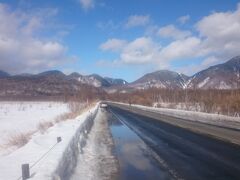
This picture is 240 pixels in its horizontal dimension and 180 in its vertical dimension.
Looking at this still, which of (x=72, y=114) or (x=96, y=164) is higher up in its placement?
(x=72, y=114)

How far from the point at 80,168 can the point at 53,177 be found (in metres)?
3.66

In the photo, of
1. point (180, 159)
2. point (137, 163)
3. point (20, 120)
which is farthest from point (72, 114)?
point (180, 159)

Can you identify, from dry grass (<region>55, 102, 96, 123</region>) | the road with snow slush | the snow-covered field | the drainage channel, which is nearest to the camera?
the road with snow slush

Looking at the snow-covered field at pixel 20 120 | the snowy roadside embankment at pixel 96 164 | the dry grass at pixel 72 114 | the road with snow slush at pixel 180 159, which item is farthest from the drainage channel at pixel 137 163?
the dry grass at pixel 72 114

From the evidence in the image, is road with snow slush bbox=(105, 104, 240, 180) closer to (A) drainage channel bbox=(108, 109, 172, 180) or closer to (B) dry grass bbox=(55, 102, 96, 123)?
(A) drainage channel bbox=(108, 109, 172, 180)

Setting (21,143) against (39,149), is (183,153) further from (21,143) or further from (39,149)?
(21,143)

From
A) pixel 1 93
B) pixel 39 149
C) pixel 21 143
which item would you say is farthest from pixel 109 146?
pixel 1 93

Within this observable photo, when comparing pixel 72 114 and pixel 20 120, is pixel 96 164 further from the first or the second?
pixel 20 120

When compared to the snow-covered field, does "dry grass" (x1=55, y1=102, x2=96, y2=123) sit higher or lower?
higher

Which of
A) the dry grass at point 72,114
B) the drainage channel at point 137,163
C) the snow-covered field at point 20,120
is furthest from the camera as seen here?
the dry grass at point 72,114

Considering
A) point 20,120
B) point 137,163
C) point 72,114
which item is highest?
point 72,114

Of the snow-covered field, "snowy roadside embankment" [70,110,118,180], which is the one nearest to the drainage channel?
"snowy roadside embankment" [70,110,118,180]

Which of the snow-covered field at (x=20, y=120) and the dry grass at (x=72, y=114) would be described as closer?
the snow-covered field at (x=20, y=120)

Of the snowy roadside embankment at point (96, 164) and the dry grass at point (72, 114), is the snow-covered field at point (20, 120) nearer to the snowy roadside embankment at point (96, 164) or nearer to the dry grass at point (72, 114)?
the dry grass at point (72, 114)
